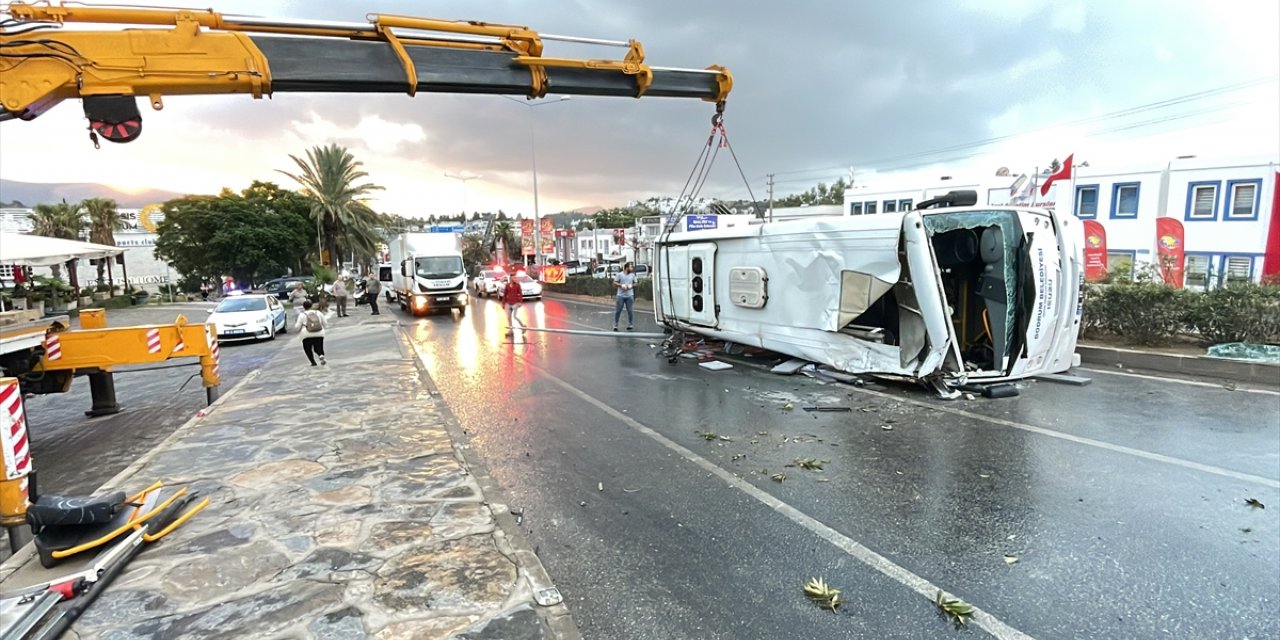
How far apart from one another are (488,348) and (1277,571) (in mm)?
11915

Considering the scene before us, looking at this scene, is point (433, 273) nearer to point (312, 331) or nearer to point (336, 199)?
point (312, 331)

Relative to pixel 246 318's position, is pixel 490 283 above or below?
above

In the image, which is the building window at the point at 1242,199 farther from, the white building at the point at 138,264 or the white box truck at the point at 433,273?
the white building at the point at 138,264

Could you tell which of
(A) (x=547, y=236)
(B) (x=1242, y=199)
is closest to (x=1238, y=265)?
(B) (x=1242, y=199)

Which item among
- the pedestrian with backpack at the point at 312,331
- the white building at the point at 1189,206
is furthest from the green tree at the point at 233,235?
the white building at the point at 1189,206

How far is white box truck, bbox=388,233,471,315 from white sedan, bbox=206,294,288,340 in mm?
5050

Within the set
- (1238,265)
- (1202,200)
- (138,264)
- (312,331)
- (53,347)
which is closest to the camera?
(53,347)

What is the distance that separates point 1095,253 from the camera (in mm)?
15375

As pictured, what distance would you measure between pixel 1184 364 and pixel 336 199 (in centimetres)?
4495

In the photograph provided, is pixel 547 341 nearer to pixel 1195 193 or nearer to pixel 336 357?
pixel 336 357

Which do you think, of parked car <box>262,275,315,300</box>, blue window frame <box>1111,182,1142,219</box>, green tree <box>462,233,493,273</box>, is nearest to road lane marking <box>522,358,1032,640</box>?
blue window frame <box>1111,182,1142,219</box>

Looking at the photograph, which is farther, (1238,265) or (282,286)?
(282,286)

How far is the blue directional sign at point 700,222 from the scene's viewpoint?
88.9 feet

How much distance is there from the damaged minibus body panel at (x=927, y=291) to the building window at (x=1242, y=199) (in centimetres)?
2261
